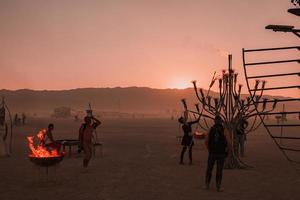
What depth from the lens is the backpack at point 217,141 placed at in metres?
10.9

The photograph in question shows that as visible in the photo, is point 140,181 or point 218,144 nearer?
point 218,144

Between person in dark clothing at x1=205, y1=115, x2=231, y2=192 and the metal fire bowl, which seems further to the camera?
the metal fire bowl

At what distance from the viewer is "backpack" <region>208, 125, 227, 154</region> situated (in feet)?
35.7

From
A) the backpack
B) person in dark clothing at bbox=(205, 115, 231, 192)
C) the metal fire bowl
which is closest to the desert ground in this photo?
the metal fire bowl

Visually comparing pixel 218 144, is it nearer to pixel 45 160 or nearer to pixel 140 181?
pixel 140 181

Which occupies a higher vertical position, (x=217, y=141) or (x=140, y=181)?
(x=217, y=141)

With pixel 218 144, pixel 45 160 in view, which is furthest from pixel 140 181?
pixel 218 144

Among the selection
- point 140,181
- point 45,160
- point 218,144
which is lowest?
point 140,181

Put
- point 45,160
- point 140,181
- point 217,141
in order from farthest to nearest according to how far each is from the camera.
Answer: point 140,181
point 45,160
point 217,141

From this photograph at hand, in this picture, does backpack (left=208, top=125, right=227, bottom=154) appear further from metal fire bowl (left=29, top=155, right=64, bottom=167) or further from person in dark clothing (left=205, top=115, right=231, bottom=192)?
metal fire bowl (left=29, top=155, right=64, bottom=167)

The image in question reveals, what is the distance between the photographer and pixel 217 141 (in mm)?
10867

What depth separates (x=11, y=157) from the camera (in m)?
19.0

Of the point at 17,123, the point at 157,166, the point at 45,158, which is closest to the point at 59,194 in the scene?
the point at 45,158

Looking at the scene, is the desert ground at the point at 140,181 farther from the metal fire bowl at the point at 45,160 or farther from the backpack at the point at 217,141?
the backpack at the point at 217,141
